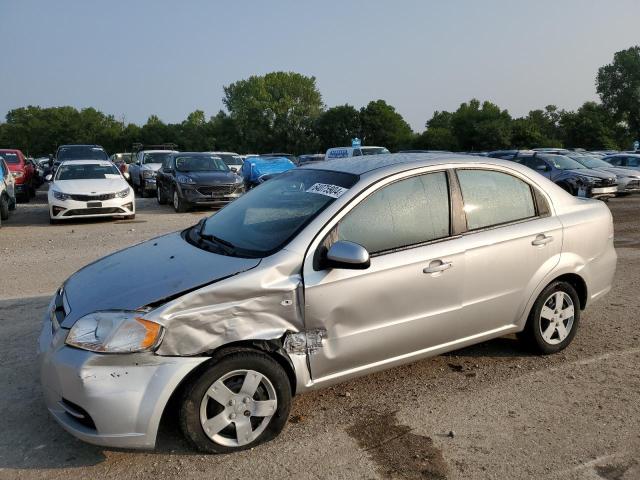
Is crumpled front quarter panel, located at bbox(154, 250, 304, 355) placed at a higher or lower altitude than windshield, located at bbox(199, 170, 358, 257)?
lower

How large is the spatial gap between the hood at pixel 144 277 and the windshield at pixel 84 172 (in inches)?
408

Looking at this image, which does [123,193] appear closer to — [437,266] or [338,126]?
[437,266]

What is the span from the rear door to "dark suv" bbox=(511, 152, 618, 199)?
40.3ft

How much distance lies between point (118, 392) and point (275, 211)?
5.36 ft

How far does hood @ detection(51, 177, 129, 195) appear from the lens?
489 inches

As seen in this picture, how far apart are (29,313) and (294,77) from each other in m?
87.1

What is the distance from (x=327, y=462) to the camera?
3.04 metres

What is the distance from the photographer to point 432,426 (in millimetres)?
3412

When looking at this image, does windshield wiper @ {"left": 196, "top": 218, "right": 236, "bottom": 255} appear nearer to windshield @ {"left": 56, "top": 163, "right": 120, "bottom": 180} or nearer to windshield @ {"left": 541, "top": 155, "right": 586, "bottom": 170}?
windshield @ {"left": 56, "top": 163, "right": 120, "bottom": 180}

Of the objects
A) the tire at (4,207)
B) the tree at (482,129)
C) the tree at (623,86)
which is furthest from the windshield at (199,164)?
the tree at (623,86)

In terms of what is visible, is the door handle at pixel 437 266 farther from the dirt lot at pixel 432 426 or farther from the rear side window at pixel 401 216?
the dirt lot at pixel 432 426

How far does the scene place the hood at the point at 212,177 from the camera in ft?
47.6

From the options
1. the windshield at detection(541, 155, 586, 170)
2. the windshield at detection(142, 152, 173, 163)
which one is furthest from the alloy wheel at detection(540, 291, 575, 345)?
the windshield at detection(142, 152, 173, 163)

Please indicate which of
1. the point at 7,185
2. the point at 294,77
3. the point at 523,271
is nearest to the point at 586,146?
the point at 294,77
